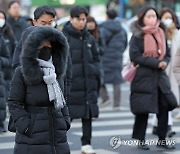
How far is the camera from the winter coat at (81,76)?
8289mm

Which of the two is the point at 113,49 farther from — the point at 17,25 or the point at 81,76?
the point at 81,76

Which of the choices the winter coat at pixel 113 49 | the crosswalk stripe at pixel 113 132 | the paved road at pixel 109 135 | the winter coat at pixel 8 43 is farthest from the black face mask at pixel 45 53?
the winter coat at pixel 113 49

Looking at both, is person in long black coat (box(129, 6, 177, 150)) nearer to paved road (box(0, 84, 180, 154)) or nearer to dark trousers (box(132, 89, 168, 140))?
dark trousers (box(132, 89, 168, 140))

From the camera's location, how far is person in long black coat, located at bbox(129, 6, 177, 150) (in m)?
8.32

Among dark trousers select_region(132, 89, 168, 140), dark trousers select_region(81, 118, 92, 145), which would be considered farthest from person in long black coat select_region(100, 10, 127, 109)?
dark trousers select_region(81, 118, 92, 145)

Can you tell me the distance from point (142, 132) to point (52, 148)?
128 inches

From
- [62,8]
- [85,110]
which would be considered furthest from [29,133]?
[62,8]

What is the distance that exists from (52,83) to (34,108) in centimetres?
26

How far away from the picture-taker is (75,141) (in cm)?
925

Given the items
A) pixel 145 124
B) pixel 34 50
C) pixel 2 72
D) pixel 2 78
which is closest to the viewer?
pixel 34 50

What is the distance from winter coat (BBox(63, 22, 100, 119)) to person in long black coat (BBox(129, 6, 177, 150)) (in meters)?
0.55

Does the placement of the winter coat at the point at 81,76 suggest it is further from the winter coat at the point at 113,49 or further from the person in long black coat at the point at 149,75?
the winter coat at the point at 113,49

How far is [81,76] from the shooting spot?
8.34 metres

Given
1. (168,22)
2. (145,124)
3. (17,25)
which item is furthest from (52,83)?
(17,25)
